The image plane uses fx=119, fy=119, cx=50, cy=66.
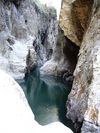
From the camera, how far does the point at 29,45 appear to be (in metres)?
18.4

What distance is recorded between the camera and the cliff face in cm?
310

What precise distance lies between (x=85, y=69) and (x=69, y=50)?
887cm

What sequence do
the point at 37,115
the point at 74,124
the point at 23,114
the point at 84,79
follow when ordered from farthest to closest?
the point at 37,115 < the point at 84,79 < the point at 74,124 < the point at 23,114

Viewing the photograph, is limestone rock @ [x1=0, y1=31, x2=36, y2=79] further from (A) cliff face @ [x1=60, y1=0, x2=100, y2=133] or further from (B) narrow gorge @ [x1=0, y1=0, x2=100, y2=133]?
(A) cliff face @ [x1=60, y1=0, x2=100, y2=133]

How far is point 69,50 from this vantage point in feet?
43.8

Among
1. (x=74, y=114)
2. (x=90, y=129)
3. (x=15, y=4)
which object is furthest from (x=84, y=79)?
(x=15, y=4)

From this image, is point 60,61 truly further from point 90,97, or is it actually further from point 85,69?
point 90,97

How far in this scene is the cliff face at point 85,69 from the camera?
310 cm

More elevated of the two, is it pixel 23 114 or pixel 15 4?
pixel 15 4

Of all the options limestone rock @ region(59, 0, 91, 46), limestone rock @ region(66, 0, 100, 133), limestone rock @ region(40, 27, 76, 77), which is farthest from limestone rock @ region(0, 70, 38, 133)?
limestone rock @ region(40, 27, 76, 77)

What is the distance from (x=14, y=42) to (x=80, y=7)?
10.6m

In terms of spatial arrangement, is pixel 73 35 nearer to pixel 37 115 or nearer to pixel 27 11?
pixel 37 115

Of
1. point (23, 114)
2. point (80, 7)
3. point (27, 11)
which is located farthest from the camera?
point (27, 11)

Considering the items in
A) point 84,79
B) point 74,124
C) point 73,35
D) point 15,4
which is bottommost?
point 74,124
